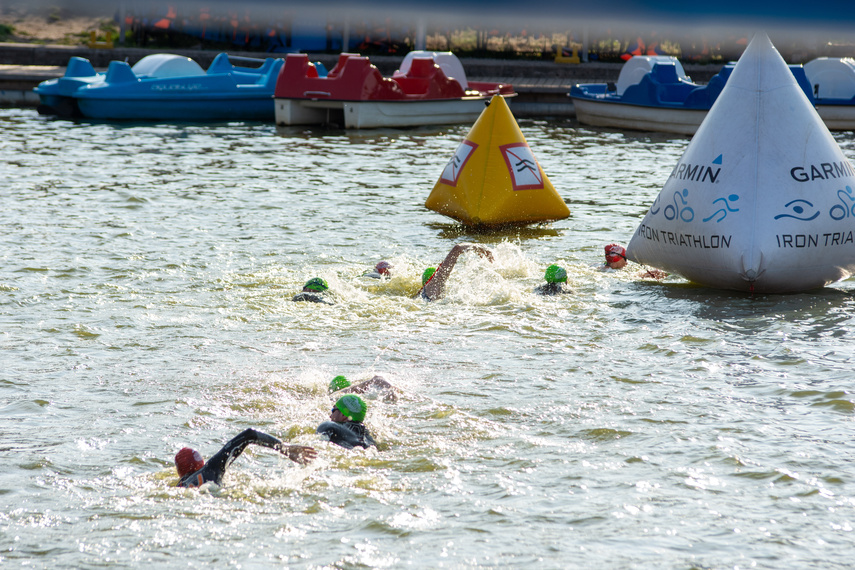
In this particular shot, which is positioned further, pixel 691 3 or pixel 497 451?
pixel 497 451

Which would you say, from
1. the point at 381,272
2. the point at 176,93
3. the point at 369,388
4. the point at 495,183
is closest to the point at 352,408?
the point at 369,388

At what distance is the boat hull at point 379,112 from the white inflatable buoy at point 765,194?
14742 mm

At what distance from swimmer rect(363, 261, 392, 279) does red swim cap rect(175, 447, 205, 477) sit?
4.39 metres

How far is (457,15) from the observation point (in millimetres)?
1218

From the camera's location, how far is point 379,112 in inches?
880

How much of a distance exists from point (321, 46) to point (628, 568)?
99.2 feet

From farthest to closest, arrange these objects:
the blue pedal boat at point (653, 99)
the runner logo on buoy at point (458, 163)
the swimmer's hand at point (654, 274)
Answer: the blue pedal boat at point (653, 99)
the runner logo on buoy at point (458, 163)
the swimmer's hand at point (654, 274)

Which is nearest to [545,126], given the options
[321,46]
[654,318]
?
[321,46]

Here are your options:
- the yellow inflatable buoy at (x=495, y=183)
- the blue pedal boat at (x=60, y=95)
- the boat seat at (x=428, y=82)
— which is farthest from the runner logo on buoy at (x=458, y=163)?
the blue pedal boat at (x=60, y=95)

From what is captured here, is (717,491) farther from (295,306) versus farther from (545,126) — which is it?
(545,126)

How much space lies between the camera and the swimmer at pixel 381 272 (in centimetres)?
888

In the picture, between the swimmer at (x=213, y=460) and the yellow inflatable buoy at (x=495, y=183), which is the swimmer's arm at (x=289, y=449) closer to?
the swimmer at (x=213, y=460)

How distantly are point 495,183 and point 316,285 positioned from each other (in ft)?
13.9

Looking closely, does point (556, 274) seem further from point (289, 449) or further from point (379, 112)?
point (379, 112)
